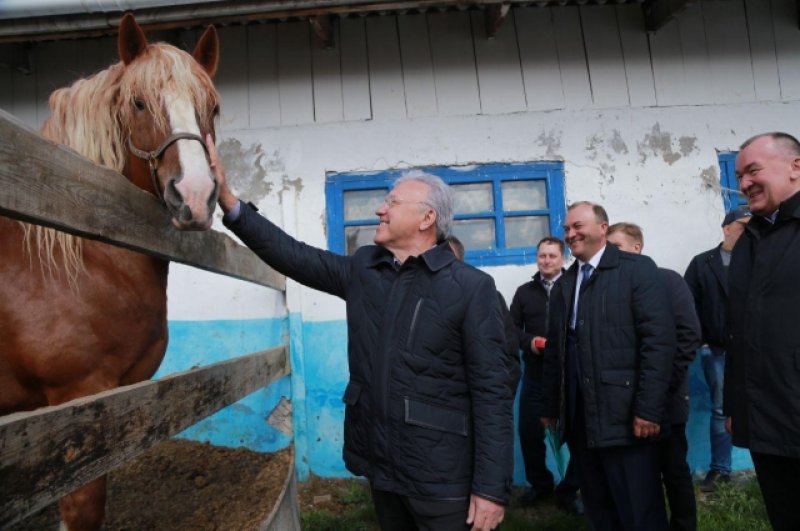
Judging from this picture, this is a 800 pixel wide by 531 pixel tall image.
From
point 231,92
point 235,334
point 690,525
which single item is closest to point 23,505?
point 690,525

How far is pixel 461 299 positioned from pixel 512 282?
2.72 metres

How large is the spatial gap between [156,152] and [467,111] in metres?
3.28

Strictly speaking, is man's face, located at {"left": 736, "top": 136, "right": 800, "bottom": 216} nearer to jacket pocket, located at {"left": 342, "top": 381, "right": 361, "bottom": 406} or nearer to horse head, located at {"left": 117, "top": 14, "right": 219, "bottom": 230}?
jacket pocket, located at {"left": 342, "top": 381, "right": 361, "bottom": 406}

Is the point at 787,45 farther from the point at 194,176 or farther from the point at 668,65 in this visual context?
the point at 194,176

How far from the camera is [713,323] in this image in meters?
3.75

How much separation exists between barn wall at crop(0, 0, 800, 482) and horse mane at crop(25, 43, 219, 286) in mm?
2405

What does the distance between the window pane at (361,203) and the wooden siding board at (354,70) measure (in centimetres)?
65

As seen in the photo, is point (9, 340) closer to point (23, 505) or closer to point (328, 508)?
point (23, 505)

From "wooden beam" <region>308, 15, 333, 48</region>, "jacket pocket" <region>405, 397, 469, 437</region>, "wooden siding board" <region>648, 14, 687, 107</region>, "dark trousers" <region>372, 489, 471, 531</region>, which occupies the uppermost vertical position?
"wooden beam" <region>308, 15, 333, 48</region>

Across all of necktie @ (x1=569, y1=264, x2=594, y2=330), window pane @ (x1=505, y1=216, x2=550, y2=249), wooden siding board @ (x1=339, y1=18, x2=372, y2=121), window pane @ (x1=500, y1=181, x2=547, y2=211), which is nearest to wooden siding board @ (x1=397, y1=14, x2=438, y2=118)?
wooden siding board @ (x1=339, y1=18, x2=372, y2=121)

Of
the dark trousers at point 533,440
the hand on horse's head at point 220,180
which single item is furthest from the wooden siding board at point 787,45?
the hand on horse's head at point 220,180

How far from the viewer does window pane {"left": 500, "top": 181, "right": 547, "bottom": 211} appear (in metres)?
4.49

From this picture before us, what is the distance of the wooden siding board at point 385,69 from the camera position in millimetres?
4574

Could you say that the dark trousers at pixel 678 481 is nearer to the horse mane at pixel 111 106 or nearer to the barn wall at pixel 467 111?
the barn wall at pixel 467 111
